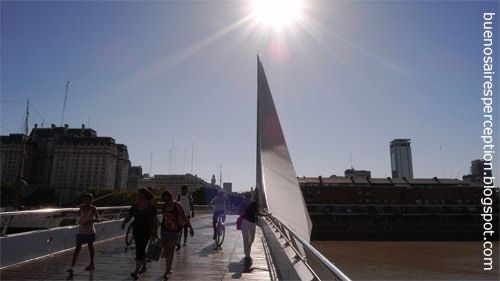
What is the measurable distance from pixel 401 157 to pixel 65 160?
167717 millimetres

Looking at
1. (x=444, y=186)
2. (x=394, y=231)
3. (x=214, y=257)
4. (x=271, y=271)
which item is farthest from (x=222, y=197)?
(x=444, y=186)

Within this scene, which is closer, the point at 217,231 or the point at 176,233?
the point at 176,233

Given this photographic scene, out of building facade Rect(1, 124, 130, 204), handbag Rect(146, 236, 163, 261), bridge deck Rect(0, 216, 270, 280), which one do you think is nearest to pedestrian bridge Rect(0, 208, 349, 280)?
bridge deck Rect(0, 216, 270, 280)

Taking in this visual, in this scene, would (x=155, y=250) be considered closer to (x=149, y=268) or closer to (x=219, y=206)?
(x=149, y=268)

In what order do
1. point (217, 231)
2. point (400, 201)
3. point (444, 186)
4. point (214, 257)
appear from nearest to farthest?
1. point (214, 257)
2. point (217, 231)
3. point (400, 201)
4. point (444, 186)

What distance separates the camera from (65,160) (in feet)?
439

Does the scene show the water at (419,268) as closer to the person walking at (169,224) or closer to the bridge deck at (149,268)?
the bridge deck at (149,268)

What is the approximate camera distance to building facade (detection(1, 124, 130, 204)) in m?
134

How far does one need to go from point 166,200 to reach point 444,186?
9501 cm

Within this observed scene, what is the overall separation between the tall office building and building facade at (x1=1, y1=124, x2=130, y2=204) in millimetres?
147042

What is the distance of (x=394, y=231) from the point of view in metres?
67.5

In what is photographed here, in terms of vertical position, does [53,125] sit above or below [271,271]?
above

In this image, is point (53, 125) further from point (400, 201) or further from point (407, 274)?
point (407, 274)

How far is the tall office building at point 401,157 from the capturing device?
18275 cm
